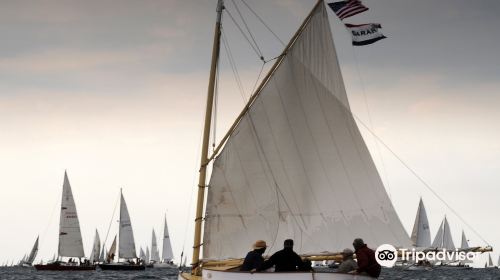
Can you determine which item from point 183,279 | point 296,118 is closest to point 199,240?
point 183,279

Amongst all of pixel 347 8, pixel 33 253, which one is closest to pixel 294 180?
pixel 347 8

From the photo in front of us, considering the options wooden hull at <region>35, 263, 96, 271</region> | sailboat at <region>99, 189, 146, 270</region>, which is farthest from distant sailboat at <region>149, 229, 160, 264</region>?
wooden hull at <region>35, 263, 96, 271</region>

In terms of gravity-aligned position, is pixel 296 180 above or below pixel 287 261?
above

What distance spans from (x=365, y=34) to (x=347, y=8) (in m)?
1.48

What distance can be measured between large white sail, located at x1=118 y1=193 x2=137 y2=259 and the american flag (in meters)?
96.6

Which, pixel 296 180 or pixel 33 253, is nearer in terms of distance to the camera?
pixel 296 180

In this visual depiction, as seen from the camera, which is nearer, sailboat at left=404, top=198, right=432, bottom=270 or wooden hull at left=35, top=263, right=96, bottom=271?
wooden hull at left=35, top=263, right=96, bottom=271

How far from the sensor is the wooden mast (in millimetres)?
32438

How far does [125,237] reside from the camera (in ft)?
416

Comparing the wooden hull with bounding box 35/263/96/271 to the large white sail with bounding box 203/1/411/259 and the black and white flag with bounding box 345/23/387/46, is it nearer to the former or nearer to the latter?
the large white sail with bounding box 203/1/411/259

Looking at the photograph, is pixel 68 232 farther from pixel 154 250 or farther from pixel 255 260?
pixel 255 260

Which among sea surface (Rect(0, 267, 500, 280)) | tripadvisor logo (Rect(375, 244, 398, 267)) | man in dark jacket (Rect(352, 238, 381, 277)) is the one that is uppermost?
sea surface (Rect(0, 267, 500, 280))

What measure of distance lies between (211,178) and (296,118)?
4337 mm

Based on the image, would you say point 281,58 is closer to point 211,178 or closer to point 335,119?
point 335,119
